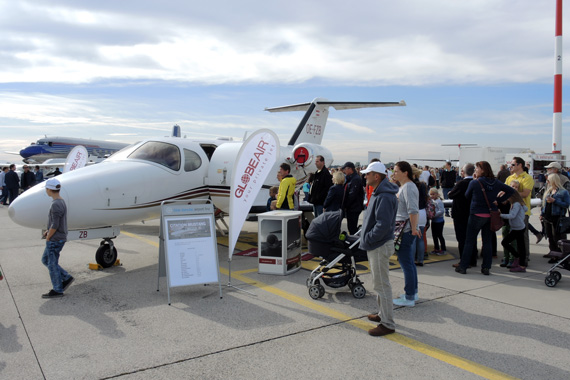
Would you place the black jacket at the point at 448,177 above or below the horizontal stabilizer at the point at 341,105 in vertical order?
below

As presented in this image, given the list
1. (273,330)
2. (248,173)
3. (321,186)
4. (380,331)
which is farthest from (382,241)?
(321,186)

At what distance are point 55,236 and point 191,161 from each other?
3.61 m

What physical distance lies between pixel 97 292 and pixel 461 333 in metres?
4.76

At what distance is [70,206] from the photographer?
6328 mm

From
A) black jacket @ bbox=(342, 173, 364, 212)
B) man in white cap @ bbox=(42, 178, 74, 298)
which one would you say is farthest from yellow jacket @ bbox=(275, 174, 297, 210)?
man in white cap @ bbox=(42, 178, 74, 298)

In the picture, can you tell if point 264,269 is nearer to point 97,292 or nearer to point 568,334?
point 97,292

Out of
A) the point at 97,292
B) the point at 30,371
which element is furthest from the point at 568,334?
the point at 97,292

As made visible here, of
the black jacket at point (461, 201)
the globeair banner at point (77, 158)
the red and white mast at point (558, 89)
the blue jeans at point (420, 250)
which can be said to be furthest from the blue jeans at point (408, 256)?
the red and white mast at point (558, 89)

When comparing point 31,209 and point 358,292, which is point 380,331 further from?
point 31,209

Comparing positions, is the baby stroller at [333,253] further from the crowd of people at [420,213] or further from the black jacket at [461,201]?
the black jacket at [461,201]

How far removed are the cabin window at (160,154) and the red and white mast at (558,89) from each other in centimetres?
3313

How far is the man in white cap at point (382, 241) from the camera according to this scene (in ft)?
13.9

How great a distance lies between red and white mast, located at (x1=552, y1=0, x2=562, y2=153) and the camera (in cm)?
3054

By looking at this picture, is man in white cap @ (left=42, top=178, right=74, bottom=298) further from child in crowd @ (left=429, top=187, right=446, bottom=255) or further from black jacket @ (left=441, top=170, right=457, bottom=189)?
black jacket @ (left=441, top=170, right=457, bottom=189)
